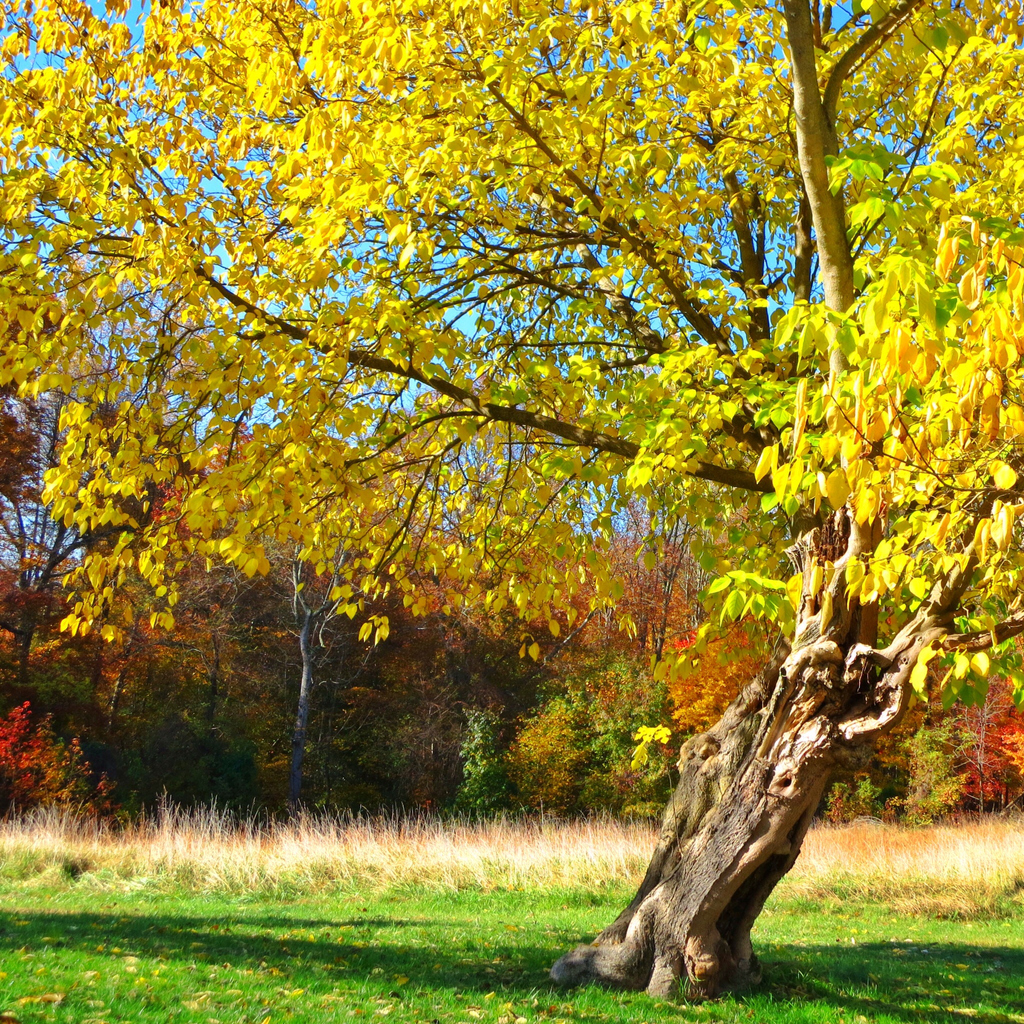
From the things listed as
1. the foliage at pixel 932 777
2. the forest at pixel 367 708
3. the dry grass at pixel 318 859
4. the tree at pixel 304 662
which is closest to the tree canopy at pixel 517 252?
the dry grass at pixel 318 859

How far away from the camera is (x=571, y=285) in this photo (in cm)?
617

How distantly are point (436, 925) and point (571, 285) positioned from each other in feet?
17.8

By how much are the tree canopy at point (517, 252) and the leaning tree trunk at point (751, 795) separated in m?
0.21

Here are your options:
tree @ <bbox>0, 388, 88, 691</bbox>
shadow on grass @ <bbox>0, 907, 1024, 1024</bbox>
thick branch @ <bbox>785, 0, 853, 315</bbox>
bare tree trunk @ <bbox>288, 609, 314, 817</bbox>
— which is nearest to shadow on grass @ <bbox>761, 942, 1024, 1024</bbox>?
shadow on grass @ <bbox>0, 907, 1024, 1024</bbox>

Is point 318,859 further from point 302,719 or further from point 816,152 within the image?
point 816,152

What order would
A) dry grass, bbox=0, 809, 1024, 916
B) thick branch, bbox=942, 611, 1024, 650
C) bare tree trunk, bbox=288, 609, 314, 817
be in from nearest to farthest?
thick branch, bbox=942, 611, 1024, 650 → dry grass, bbox=0, 809, 1024, 916 → bare tree trunk, bbox=288, 609, 314, 817

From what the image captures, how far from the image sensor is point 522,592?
5.82m

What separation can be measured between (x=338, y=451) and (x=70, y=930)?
4413 millimetres

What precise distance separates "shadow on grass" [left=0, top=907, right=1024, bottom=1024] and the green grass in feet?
0.06

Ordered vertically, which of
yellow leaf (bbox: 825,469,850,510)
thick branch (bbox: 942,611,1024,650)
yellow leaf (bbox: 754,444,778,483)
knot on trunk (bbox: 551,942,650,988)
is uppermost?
yellow leaf (bbox: 754,444,778,483)

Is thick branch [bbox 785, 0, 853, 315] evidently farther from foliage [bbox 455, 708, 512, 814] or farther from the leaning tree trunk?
foliage [bbox 455, 708, 512, 814]

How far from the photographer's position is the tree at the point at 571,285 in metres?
3.63

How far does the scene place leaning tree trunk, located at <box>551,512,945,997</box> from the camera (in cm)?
440

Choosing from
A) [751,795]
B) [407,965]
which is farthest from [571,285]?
[407,965]
